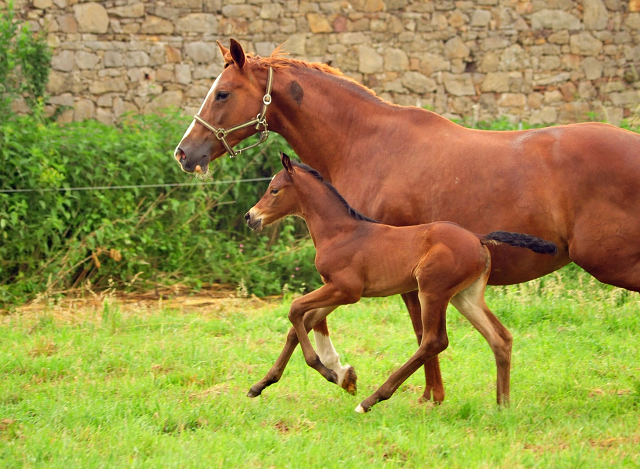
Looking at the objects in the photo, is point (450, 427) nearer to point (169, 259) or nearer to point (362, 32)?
point (169, 259)

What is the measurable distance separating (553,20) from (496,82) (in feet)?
4.61

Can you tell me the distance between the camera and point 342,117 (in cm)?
497

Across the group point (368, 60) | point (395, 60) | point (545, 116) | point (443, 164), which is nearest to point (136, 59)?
point (368, 60)

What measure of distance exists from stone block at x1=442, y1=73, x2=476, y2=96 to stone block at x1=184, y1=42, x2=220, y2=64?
3947mm

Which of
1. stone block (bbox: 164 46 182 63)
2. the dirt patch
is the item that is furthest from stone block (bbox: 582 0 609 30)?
the dirt patch

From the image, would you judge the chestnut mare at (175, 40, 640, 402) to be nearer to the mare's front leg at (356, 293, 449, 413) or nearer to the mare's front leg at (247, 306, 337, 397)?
the mare's front leg at (247, 306, 337, 397)

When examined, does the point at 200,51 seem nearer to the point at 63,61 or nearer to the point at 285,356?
the point at 63,61

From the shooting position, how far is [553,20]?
12.6 metres

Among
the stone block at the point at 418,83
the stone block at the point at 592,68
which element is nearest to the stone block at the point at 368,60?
the stone block at the point at 418,83

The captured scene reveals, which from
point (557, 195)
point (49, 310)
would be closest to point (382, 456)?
point (557, 195)

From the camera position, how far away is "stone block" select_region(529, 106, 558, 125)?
42.0 feet

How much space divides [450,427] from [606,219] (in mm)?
1511

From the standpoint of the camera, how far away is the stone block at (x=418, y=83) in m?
12.5

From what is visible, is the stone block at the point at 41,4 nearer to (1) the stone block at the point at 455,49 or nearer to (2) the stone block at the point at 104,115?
(2) the stone block at the point at 104,115
